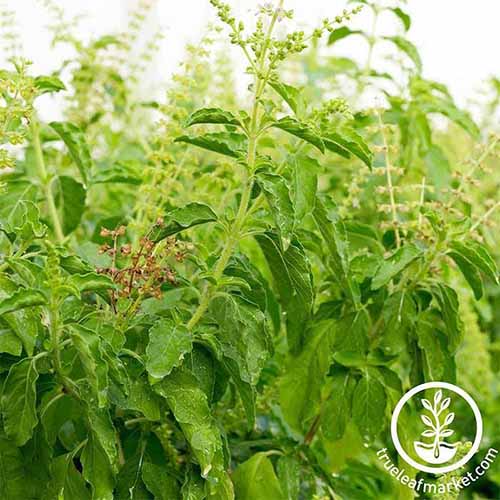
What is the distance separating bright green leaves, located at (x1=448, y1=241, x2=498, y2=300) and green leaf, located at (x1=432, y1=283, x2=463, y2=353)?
3 cm

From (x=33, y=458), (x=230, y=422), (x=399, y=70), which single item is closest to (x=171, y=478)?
(x=33, y=458)

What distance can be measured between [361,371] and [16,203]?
18.1 inches

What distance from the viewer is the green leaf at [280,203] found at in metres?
0.94

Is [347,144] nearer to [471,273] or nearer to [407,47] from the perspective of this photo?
[471,273]

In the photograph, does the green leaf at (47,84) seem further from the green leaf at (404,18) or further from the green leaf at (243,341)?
the green leaf at (404,18)

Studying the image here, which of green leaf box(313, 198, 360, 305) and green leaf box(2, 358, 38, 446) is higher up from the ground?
green leaf box(313, 198, 360, 305)

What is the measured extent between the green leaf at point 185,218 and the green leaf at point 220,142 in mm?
70

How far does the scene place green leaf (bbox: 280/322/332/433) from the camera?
4.00ft

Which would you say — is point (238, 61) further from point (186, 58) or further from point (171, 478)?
point (171, 478)

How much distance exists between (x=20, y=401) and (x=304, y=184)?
0.34 meters

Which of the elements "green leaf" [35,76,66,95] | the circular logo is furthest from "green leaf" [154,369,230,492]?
"green leaf" [35,76,66,95]

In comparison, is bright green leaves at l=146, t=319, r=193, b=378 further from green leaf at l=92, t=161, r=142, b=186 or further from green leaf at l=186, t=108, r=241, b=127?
green leaf at l=92, t=161, r=142, b=186

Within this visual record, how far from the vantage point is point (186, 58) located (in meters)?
1.38

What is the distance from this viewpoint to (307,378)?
1.23 metres
